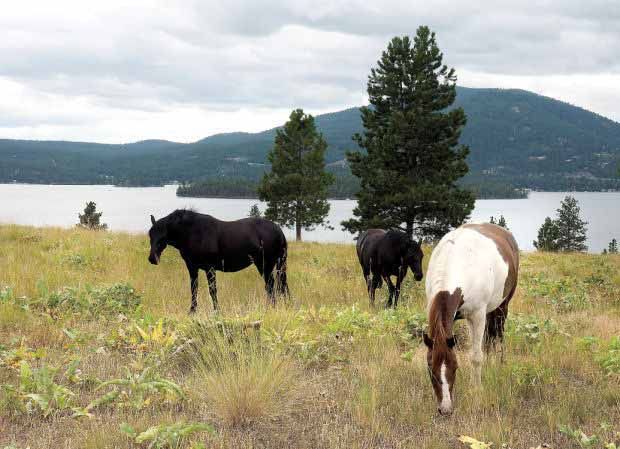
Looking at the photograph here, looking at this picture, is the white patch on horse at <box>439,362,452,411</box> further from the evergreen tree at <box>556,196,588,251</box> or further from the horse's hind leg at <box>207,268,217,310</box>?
Result: the evergreen tree at <box>556,196,588,251</box>

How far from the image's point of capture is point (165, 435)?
4121 millimetres

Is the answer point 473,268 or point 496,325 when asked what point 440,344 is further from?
point 496,325

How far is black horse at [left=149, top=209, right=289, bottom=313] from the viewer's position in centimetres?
1036

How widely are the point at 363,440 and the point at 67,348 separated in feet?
14.4

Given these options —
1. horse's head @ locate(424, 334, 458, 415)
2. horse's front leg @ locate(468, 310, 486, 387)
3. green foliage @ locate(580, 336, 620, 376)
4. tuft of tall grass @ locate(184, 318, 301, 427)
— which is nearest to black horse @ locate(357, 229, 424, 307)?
green foliage @ locate(580, 336, 620, 376)

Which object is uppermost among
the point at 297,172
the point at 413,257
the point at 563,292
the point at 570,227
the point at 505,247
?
the point at 297,172

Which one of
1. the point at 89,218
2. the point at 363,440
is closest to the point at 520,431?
the point at 363,440

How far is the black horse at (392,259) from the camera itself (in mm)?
11086

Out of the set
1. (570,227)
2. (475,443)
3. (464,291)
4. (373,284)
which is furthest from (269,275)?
(570,227)

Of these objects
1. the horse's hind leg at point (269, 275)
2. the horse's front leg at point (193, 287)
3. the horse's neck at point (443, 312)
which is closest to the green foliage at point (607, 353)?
the horse's neck at point (443, 312)

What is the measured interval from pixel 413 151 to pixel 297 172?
43.2 ft

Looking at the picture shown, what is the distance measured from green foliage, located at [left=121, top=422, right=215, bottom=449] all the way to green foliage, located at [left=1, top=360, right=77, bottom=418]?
1039mm

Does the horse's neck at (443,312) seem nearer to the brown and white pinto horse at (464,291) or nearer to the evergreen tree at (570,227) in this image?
the brown and white pinto horse at (464,291)

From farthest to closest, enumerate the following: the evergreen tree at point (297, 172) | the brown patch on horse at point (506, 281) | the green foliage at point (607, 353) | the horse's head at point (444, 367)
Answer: the evergreen tree at point (297, 172)
the brown patch on horse at point (506, 281)
the green foliage at point (607, 353)
the horse's head at point (444, 367)
